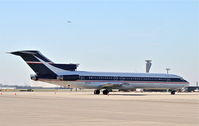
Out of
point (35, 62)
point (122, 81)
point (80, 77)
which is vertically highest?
point (35, 62)

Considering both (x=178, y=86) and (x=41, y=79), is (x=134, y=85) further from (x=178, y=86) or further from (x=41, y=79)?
(x=41, y=79)

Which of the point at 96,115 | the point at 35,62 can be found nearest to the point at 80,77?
the point at 35,62

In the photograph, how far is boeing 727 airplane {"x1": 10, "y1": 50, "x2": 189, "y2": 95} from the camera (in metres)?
62.4

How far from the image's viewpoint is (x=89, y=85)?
65250mm

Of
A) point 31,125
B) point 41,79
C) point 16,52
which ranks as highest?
point 16,52

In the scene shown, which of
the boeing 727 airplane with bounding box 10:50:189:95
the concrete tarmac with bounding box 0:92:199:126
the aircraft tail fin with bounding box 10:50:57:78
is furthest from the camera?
the boeing 727 airplane with bounding box 10:50:189:95

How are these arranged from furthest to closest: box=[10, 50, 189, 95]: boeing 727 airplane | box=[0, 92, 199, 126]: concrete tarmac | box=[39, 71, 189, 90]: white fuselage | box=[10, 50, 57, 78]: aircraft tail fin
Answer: box=[39, 71, 189, 90]: white fuselage → box=[10, 50, 189, 95]: boeing 727 airplane → box=[10, 50, 57, 78]: aircraft tail fin → box=[0, 92, 199, 126]: concrete tarmac

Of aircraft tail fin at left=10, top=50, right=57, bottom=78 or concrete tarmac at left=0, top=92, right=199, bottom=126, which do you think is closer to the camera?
concrete tarmac at left=0, top=92, right=199, bottom=126

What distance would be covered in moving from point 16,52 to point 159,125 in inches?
1884

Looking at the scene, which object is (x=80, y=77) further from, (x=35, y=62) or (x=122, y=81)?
(x=122, y=81)

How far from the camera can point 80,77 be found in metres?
64.3

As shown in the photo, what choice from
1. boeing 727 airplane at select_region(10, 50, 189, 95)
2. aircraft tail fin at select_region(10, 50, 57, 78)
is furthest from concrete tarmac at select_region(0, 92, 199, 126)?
boeing 727 airplane at select_region(10, 50, 189, 95)

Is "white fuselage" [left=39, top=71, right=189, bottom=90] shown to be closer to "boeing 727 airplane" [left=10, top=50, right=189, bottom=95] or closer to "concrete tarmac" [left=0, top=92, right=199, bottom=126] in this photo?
"boeing 727 airplane" [left=10, top=50, right=189, bottom=95]

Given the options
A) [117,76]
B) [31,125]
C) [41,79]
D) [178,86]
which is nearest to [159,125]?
[31,125]
